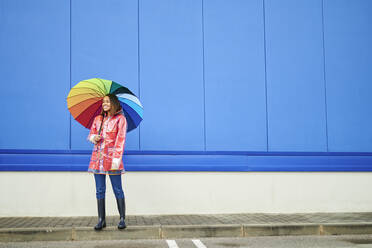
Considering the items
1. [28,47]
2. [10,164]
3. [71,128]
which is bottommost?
[10,164]

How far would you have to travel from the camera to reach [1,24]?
787cm

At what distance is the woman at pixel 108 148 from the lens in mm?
6051

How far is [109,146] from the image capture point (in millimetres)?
6117

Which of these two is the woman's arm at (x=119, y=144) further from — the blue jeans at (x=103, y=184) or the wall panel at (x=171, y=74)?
the wall panel at (x=171, y=74)

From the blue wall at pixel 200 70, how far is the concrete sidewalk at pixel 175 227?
4.30 ft

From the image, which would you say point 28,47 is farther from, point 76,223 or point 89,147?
point 76,223

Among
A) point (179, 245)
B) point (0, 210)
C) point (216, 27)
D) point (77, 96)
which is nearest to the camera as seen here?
point (179, 245)

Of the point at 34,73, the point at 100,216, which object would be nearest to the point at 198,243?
the point at 100,216

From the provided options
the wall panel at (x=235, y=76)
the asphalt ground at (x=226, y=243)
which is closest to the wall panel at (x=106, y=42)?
the wall panel at (x=235, y=76)

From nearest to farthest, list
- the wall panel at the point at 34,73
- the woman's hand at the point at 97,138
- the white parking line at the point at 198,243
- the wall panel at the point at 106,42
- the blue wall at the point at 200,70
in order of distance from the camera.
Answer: the white parking line at the point at 198,243, the woman's hand at the point at 97,138, the wall panel at the point at 34,73, the blue wall at the point at 200,70, the wall panel at the point at 106,42

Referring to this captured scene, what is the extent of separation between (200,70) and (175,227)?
10.9ft

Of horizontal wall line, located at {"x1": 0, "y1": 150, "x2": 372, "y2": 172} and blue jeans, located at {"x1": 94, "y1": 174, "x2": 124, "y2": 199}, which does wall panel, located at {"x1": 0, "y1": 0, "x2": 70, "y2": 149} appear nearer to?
horizontal wall line, located at {"x1": 0, "y1": 150, "x2": 372, "y2": 172}

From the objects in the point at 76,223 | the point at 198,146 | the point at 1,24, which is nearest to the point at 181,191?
the point at 198,146

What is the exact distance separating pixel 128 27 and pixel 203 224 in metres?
4.02
